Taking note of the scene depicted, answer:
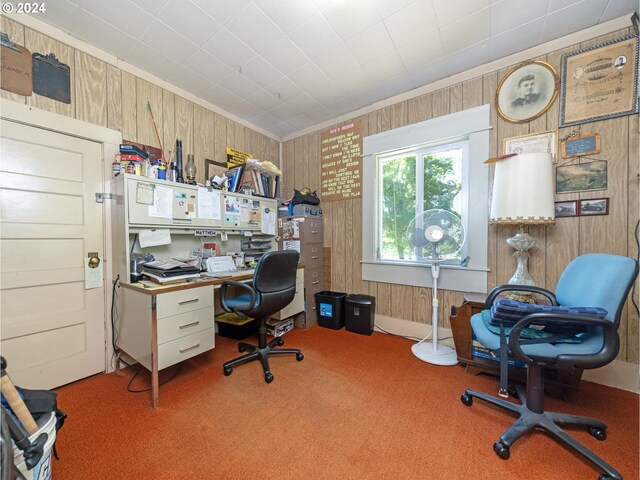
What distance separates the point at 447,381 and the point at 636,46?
2.57 m

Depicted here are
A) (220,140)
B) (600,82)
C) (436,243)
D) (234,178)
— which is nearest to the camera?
(600,82)

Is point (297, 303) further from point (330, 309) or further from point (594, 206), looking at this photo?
point (594, 206)

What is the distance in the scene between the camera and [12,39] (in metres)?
1.51

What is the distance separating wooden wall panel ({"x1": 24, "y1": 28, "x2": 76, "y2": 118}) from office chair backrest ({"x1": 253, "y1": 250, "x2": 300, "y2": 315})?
1751 mm

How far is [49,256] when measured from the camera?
5.41 ft

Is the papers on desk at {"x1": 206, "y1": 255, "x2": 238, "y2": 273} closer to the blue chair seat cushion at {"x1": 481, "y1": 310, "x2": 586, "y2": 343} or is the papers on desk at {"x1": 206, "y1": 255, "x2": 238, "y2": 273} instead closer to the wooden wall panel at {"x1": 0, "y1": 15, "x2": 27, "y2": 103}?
the wooden wall panel at {"x1": 0, "y1": 15, "x2": 27, "y2": 103}

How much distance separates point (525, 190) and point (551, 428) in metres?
1.35

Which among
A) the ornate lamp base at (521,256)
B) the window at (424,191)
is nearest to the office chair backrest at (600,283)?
the ornate lamp base at (521,256)

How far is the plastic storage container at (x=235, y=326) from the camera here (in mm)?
2473

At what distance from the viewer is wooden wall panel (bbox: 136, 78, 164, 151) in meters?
2.08

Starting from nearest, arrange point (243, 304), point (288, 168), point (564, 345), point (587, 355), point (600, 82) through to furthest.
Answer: point (587, 355)
point (564, 345)
point (600, 82)
point (243, 304)
point (288, 168)

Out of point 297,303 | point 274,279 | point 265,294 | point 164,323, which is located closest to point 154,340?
point 164,323

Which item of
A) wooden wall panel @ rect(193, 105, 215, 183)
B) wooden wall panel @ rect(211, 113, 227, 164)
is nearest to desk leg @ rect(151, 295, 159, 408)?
wooden wall panel @ rect(193, 105, 215, 183)

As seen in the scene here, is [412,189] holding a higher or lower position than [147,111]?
lower
